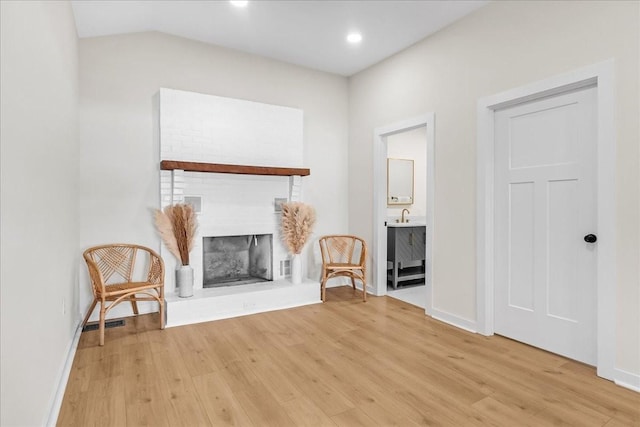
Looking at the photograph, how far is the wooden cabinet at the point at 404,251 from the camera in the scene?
4914mm

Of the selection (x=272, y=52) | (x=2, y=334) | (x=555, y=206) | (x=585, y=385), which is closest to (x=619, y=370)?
(x=585, y=385)

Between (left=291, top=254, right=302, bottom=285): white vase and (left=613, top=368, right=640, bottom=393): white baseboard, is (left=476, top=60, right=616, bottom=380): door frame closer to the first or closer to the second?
(left=613, top=368, right=640, bottom=393): white baseboard

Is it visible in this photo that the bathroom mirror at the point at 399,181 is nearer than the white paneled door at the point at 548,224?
No

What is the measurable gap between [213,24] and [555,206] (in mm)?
3560

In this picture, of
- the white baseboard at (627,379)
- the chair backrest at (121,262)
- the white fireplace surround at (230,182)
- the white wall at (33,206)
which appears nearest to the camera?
the white wall at (33,206)

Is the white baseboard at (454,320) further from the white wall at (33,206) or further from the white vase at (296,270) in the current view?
the white wall at (33,206)

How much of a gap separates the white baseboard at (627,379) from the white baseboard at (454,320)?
3.46 ft

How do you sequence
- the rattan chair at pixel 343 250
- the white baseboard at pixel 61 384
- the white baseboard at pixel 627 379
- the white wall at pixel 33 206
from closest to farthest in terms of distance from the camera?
the white wall at pixel 33 206, the white baseboard at pixel 61 384, the white baseboard at pixel 627 379, the rattan chair at pixel 343 250

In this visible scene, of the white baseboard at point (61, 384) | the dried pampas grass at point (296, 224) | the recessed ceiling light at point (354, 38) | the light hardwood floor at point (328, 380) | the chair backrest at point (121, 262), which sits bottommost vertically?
the light hardwood floor at point (328, 380)

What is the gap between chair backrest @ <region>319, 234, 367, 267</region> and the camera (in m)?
4.75

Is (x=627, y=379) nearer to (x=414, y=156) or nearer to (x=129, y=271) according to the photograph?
(x=129, y=271)

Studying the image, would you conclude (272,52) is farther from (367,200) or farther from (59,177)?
(59,177)

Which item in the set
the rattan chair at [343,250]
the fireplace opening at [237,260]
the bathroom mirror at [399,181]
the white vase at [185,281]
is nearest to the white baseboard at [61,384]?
the white vase at [185,281]

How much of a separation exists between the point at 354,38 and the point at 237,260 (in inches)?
113
